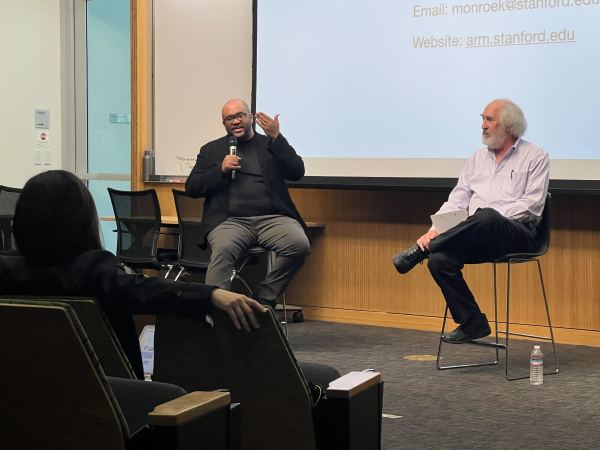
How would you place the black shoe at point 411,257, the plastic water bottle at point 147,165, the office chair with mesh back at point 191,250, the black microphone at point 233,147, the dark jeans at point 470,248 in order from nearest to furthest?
the dark jeans at point 470,248
the black shoe at point 411,257
the black microphone at point 233,147
the office chair with mesh back at point 191,250
the plastic water bottle at point 147,165

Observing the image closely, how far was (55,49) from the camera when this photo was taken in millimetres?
9133

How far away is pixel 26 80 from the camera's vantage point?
9281mm

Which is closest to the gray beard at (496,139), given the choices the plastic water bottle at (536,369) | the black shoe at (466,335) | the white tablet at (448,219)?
the white tablet at (448,219)

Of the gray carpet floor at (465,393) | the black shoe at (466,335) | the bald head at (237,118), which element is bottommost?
the gray carpet floor at (465,393)

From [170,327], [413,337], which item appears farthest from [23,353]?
[413,337]

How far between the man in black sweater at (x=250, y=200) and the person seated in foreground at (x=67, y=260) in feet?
11.0

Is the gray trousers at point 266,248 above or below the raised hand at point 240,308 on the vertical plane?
below

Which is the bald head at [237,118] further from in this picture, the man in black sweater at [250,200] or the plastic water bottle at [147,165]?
the plastic water bottle at [147,165]

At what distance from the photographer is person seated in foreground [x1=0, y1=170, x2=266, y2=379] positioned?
2072 millimetres

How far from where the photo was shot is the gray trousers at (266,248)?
552cm

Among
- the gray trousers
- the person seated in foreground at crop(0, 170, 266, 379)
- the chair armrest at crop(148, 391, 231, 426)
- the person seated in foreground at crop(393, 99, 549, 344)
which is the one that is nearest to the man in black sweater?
the gray trousers

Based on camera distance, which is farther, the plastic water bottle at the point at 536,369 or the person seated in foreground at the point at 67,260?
the plastic water bottle at the point at 536,369

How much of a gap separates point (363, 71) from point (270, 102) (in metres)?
0.73

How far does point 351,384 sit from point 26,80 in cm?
789
